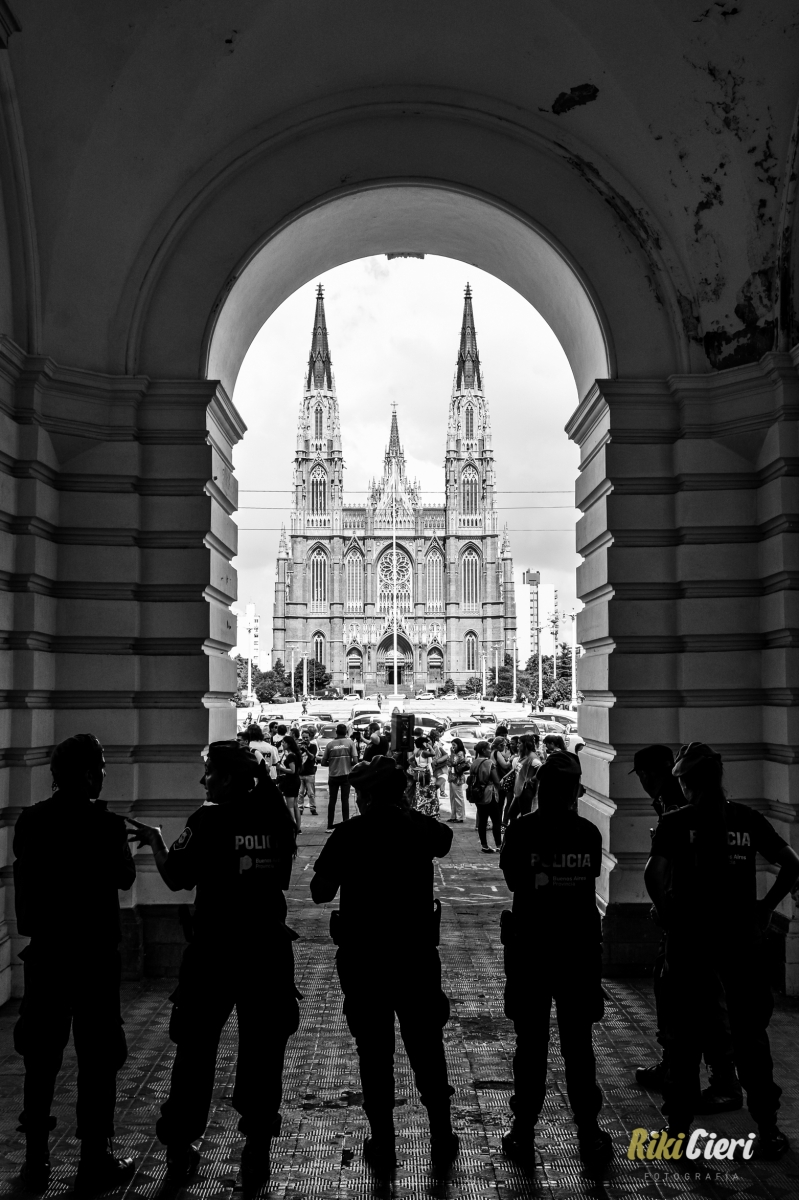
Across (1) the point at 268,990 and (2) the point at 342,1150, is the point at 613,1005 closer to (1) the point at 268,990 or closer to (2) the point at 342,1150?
(2) the point at 342,1150

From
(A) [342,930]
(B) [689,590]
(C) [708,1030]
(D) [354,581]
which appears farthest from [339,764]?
(D) [354,581]

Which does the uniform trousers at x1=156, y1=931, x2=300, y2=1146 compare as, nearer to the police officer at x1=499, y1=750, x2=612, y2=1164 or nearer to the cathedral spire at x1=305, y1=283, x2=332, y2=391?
the police officer at x1=499, y1=750, x2=612, y2=1164

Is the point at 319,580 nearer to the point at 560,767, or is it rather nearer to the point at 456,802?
the point at 456,802

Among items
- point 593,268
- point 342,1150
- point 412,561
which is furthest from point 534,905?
point 412,561

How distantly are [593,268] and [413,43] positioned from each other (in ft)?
6.78

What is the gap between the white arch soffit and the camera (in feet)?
25.5

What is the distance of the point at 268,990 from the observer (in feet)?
13.2

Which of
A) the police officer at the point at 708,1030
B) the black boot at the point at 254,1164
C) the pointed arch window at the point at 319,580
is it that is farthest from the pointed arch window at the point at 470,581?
the black boot at the point at 254,1164

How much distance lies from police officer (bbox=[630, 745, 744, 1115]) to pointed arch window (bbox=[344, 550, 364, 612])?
346ft

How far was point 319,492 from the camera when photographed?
111000 millimetres

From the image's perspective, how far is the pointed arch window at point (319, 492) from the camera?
Answer: 111 m

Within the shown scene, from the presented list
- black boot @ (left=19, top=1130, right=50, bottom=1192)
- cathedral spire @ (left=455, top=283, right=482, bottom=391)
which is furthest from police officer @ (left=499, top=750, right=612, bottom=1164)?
cathedral spire @ (left=455, top=283, right=482, bottom=391)

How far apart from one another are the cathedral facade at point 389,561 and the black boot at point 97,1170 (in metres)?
104

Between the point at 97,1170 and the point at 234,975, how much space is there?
0.93m
